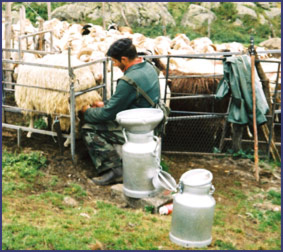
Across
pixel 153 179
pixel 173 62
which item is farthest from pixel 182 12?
pixel 153 179

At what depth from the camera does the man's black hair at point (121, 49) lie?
5484 millimetres

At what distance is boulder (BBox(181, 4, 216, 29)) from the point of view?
24.8 meters

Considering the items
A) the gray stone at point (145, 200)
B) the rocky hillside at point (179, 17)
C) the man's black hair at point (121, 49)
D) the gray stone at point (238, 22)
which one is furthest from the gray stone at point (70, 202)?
the gray stone at point (238, 22)

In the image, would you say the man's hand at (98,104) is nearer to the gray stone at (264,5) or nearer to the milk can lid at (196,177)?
the milk can lid at (196,177)

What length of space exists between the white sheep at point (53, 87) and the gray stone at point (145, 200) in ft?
4.54

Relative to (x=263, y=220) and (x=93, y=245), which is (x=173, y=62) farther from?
(x=93, y=245)

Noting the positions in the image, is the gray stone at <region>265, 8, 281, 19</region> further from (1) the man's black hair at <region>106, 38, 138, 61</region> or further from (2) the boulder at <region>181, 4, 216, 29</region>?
(1) the man's black hair at <region>106, 38, 138, 61</region>

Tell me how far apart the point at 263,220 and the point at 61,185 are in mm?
2351

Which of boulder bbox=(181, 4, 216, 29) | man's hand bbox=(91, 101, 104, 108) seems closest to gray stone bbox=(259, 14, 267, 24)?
boulder bbox=(181, 4, 216, 29)

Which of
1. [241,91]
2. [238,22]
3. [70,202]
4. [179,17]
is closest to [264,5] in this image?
[238,22]

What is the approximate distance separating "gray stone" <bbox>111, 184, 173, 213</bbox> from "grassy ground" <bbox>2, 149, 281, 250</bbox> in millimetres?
132

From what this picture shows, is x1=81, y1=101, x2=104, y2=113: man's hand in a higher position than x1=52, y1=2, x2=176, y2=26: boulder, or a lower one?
lower

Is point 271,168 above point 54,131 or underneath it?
underneath

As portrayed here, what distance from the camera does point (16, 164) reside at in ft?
19.8
